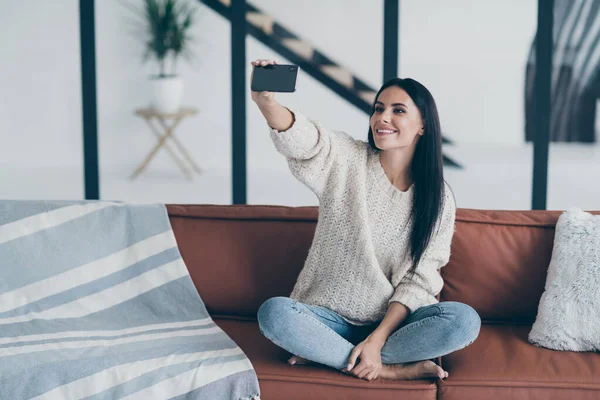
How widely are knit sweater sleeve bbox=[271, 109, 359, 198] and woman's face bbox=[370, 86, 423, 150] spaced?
0.32 ft

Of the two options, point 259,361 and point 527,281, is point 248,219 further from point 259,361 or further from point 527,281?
point 527,281

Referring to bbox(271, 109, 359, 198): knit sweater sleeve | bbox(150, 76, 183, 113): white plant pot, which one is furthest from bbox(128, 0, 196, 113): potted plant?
bbox(271, 109, 359, 198): knit sweater sleeve

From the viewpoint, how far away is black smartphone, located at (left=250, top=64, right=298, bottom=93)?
1768 millimetres

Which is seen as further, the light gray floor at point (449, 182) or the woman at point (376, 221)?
the light gray floor at point (449, 182)

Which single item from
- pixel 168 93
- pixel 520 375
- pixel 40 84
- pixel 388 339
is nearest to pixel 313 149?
pixel 388 339

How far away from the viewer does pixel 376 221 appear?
1963mm

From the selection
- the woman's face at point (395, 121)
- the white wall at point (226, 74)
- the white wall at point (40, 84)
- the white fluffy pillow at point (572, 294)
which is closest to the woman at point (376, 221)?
the woman's face at point (395, 121)

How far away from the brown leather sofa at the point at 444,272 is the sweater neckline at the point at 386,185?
9.7 inches

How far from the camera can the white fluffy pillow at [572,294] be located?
1857mm

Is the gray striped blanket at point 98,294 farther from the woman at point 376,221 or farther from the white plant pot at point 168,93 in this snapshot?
the white plant pot at point 168,93

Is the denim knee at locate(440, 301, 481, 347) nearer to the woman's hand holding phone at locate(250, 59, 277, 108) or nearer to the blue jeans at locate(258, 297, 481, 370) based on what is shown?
the blue jeans at locate(258, 297, 481, 370)

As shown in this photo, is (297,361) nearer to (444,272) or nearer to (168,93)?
(444,272)

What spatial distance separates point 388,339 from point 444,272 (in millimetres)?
389

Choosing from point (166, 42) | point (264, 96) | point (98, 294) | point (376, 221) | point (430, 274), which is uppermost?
point (166, 42)
